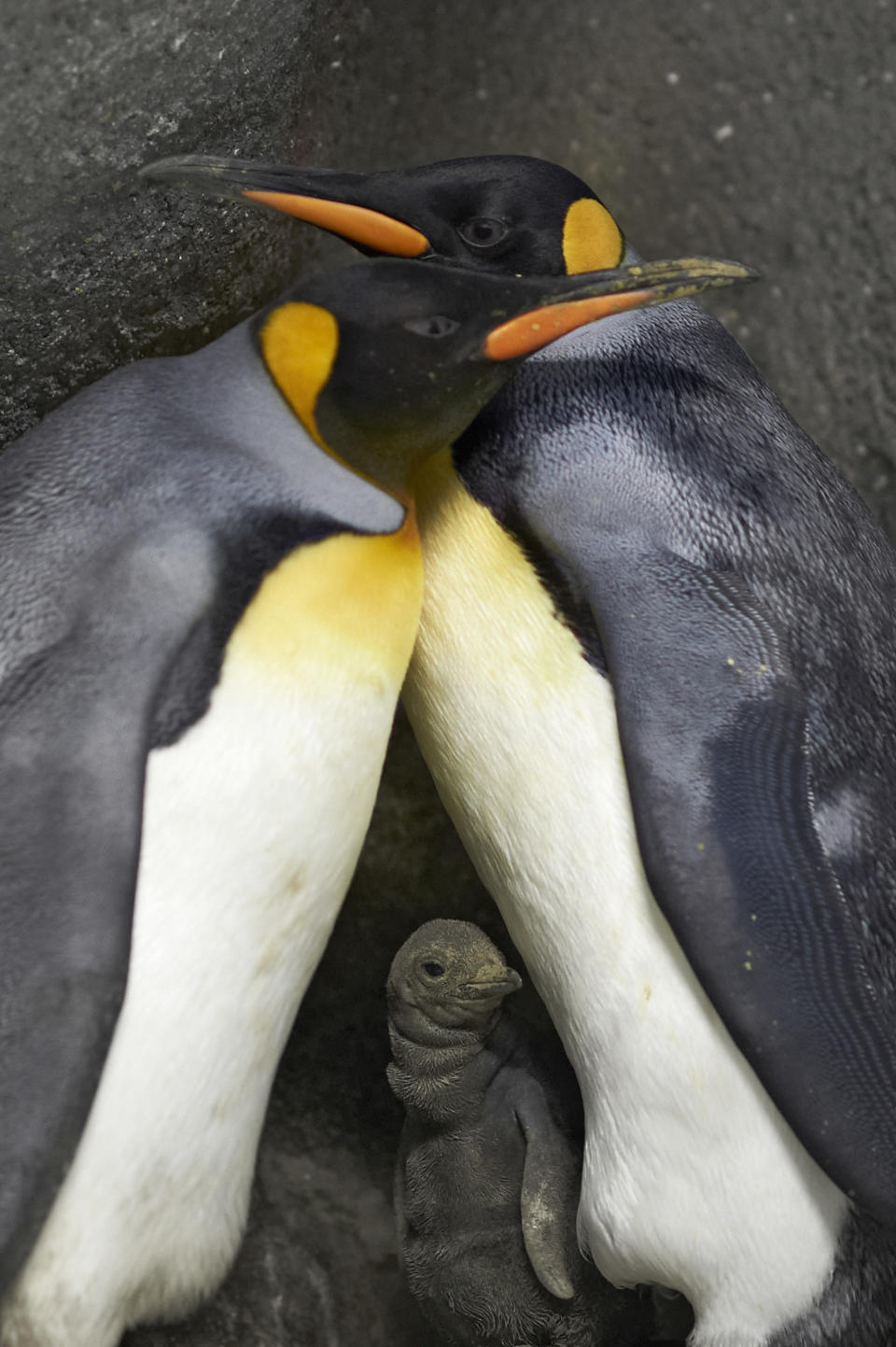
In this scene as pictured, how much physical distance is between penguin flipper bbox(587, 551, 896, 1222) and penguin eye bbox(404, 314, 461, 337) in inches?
10.2

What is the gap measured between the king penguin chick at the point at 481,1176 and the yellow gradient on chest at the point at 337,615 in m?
0.36

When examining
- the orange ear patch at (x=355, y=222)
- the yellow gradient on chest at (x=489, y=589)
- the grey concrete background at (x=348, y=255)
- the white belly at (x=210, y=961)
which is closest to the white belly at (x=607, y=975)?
the yellow gradient on chest at (x=489, y=589)

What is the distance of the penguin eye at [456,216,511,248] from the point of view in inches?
54.0

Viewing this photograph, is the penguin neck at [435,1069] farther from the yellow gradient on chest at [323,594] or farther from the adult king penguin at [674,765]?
the yellow gradient on chest at [323,594]

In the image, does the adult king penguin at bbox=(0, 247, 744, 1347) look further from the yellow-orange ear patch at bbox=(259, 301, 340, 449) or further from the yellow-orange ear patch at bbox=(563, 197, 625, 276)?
the yellow-orange ear patch at bbox=(563, 197, 625, 276)

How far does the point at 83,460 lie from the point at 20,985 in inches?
17.6

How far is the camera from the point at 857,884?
124cm

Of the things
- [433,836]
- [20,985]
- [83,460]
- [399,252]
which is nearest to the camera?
[20,985]

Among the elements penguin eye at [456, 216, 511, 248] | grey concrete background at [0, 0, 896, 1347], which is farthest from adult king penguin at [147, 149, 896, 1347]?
grey concrete background at [0, 0, 896, 1347]

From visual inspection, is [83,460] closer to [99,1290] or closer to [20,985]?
[20,985]

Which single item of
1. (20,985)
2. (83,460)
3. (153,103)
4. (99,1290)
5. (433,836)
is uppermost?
(153,103)

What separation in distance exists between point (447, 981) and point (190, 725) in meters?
0.46

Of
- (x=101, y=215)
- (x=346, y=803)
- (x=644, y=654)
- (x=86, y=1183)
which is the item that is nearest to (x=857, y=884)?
(x=644, y=654)

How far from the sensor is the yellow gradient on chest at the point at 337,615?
3.81 ft
